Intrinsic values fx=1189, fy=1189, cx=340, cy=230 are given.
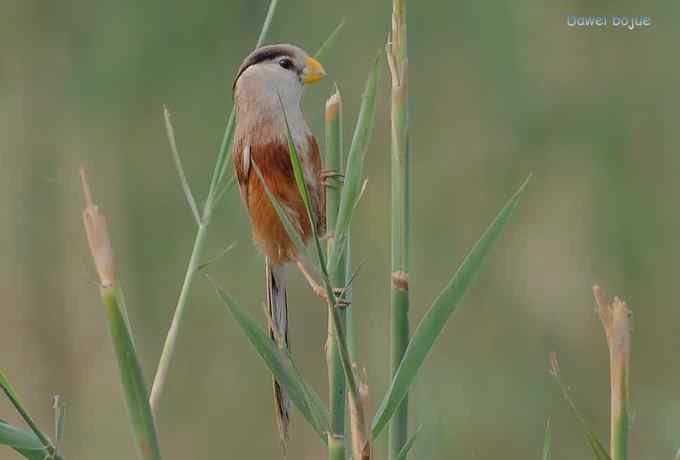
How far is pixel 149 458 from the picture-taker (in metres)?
1.13

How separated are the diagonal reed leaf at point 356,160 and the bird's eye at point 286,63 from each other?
83 centimetres

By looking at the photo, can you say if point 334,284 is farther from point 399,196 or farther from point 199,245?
point 199,245

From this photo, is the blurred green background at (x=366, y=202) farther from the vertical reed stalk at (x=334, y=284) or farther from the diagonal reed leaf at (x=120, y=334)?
the diagonal reed leaf at (x=120, y=334)

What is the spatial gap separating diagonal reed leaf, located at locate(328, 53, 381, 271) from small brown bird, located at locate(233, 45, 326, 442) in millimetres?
657

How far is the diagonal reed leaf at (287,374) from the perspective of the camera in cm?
126

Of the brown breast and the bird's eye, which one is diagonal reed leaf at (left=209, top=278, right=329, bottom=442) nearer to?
the brown breast

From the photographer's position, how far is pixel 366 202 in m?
3.79

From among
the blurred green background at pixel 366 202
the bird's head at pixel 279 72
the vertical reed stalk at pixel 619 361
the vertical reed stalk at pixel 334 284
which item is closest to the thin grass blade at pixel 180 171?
the vertical reed stalk at pixel 334 284

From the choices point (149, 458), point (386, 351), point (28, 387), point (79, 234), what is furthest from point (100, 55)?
point (149, 458)

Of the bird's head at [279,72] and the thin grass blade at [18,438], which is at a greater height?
the bird's head at [279,72]

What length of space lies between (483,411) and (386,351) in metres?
0.32

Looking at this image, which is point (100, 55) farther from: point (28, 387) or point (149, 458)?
point (149, 458)

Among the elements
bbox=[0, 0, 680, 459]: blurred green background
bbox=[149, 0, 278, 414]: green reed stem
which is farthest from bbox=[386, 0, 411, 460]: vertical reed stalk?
bbox=[0, 0, 680, 459]: blurred green background

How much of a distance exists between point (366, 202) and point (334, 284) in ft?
7.94
